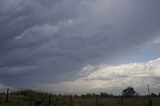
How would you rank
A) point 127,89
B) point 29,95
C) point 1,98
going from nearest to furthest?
1. point 1,98
2. point 29,95
3. point 127,89

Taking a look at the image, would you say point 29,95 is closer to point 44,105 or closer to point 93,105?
point 44,105

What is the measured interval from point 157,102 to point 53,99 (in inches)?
826

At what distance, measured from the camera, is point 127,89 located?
9656 cm

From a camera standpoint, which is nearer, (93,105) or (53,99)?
(93,105)

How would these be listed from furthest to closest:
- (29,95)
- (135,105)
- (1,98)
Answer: (29,95)
(1,98)
(135,105)

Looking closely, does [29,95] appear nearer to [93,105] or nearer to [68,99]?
[68,99]

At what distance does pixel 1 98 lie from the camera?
63031 millimetres

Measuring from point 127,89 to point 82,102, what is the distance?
39.5m

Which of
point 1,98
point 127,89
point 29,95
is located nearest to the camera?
point 1,98

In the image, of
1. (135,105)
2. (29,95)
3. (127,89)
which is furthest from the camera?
(127,89)

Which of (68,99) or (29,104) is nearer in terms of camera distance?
(29,104)

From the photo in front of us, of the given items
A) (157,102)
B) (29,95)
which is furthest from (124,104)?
(29,95)

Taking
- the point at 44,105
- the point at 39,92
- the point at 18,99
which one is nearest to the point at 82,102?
the point at 44,105

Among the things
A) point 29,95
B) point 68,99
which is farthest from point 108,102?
point 29,95
